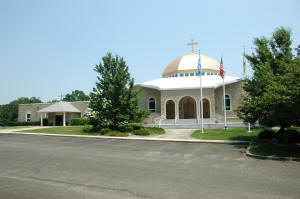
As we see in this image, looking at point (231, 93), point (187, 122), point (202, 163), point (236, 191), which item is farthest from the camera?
point (231, 93)

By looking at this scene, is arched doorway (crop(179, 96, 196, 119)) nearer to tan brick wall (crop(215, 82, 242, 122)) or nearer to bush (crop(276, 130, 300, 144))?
Result: tan brick wall (crop(215, 82, 242, 122))

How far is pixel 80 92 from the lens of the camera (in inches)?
4370

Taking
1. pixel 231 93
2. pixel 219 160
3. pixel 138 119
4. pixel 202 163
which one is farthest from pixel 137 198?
pixel 231 93

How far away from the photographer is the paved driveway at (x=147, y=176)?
5.81m

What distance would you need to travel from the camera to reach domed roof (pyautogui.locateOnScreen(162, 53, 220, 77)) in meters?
38.3

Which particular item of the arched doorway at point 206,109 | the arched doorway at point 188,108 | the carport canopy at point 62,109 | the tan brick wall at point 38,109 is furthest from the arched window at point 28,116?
the arched doorway at point 206,109

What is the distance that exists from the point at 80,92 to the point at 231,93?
93255 mm

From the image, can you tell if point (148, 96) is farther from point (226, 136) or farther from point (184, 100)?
point (226, 136)

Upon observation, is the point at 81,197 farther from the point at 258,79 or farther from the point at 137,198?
the point at 258,79

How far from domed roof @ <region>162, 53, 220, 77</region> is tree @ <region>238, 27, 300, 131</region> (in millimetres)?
21074

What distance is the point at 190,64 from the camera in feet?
128

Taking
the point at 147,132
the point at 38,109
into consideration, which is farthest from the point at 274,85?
the point at 38,109

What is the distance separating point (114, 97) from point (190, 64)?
20202 mm

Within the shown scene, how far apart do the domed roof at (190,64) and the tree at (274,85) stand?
21.1m
